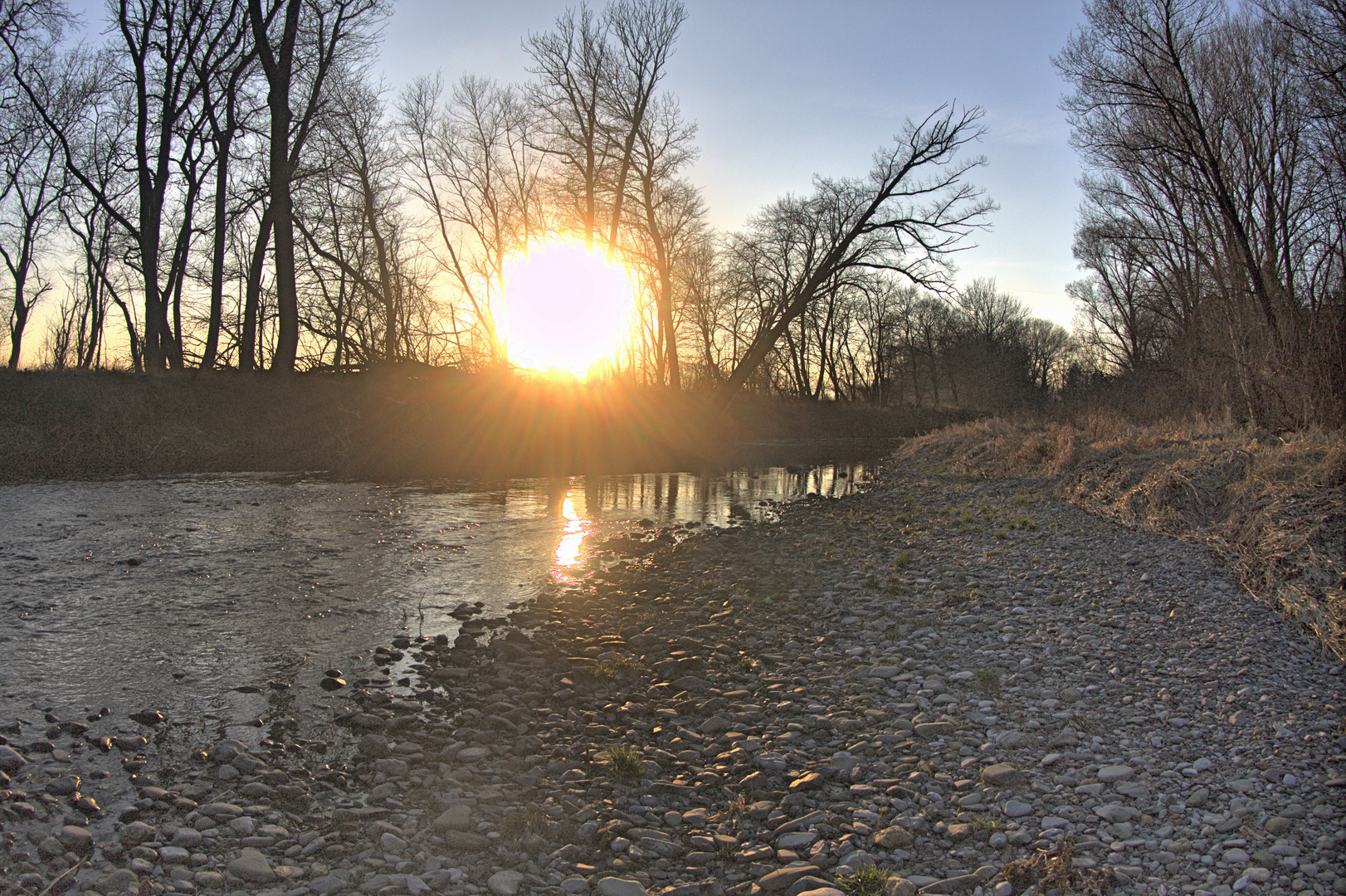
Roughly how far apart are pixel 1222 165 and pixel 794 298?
45.3ft

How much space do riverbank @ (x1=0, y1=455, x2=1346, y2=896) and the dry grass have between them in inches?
17.0

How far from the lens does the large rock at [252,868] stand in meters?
3.27

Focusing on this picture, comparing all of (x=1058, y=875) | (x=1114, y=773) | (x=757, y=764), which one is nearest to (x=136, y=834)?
(x=757, y=764)

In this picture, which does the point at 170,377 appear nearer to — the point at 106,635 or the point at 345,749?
the point at 106,635

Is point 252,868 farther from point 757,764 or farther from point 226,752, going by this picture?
point 757,764

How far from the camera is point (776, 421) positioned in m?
41.1

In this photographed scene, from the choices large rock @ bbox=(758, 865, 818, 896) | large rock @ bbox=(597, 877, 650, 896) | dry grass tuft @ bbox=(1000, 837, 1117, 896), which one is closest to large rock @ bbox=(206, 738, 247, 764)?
large rock @ bbox=(597, 877, 650, 896)

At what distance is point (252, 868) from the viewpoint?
3314mm

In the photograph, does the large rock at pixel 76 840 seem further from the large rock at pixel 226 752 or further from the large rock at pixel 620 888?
the large rock at pixel 620 888

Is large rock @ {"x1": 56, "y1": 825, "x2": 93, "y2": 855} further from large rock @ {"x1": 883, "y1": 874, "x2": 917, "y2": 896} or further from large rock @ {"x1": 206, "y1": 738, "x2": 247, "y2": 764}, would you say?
large rock @ {"x1": 883, "y1": 874, "x2": 917, "y2": 896}

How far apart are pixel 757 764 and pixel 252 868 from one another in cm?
270

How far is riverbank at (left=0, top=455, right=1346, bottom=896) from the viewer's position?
3.38 m

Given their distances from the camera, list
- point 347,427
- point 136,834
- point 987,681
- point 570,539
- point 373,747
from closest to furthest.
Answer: point 136,834, point 373,747, point 987,681, point 570,539, point 347,427

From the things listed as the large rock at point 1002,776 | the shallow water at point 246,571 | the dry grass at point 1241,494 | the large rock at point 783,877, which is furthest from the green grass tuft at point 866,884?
the dry grass at point 1241,494
